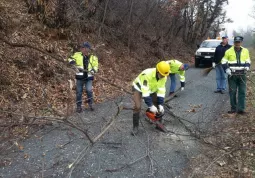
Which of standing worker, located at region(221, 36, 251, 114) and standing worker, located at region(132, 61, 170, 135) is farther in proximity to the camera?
standing worker, located at region(221, 36, 251, 114)

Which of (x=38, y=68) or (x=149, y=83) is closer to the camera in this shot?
(x=149, y=83)

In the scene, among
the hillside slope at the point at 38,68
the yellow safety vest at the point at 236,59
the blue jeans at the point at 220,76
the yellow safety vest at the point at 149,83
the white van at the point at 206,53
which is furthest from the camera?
the white van at the point at 206,53

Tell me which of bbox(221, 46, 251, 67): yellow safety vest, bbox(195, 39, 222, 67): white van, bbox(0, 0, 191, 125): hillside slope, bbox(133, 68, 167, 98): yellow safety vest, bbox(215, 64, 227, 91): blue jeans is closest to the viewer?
bbox(133, 68, 167, 98): yellow safety vest

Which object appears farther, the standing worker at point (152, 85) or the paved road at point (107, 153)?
the standing worker at point (152, 85)

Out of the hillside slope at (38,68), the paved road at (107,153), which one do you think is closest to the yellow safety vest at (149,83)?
the paved road at (107,153)

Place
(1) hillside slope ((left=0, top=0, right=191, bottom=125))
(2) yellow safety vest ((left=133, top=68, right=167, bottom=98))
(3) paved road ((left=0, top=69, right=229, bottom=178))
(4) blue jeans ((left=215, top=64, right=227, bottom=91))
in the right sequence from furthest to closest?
1. (4) blue jeans ((left=215, top=64, right=227, bottom=91))
2. (1) hillside slope ((left=0, top=0, right=191, bottom=125))
3. (2) yellow safety vest ((left=133, top=68, right=167, bottom=98))
4. (3) paved road ((left=0, top=69, right=229, bottom=178))

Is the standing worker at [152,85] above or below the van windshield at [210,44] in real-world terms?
below

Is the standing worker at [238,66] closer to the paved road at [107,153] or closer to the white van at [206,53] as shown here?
the paved road at [107,153]

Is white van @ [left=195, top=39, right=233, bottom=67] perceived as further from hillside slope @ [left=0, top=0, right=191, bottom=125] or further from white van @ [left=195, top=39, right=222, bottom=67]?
hillside slope @ [left=0, top=0, right=191, bottom=125]

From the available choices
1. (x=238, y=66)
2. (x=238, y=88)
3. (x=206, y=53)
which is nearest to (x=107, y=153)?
(x=238, y=88)

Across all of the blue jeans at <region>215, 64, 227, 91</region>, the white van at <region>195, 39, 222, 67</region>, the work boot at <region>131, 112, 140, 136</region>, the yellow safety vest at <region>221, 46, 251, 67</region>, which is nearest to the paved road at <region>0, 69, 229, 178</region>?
the work boot at <region>131, 112, 140, 136</region>

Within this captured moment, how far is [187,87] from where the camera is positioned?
1180 cm

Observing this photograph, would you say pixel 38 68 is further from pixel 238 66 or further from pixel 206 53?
pixel 206 53

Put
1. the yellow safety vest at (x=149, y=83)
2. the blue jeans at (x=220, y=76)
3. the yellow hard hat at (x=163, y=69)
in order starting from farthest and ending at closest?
the blue jeans at (x=220, y=76), the yellow safety vest at (x=149, y=83), the yellow hard hat at (x=163, y=69)
